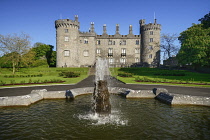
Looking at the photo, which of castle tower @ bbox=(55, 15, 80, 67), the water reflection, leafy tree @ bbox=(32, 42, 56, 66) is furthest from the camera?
leafy tree @ bbox=(32, 42, 56, 66)

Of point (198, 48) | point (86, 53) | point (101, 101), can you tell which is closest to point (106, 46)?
point (86, 53)

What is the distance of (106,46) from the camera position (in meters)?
52.6

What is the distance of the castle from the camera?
154 feet

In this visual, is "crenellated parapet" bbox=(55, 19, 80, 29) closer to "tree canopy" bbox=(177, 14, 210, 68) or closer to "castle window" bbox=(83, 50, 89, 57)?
"castle window" bbox=(83, 50, 89, 57)

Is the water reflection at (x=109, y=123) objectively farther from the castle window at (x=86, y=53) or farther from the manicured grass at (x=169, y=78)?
the castle window at (x=86, y=53)

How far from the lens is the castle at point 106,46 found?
46.8 metres

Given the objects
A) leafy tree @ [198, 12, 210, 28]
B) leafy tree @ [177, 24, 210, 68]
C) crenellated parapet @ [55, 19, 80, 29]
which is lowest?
leafy tree @ [177, 24, 210, 68]

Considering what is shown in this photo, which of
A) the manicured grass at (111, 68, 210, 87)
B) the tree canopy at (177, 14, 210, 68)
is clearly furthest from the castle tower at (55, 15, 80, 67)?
the tree canopy at (177, 14, 210, 68)

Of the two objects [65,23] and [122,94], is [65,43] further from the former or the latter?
[122,94]

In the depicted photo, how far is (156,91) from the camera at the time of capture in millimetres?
11070

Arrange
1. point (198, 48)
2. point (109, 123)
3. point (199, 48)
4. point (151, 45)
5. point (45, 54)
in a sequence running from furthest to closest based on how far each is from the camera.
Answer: point (45, 54) < point (151, 45) < point (198, 48) < point (199, 48) < point (109, 123)

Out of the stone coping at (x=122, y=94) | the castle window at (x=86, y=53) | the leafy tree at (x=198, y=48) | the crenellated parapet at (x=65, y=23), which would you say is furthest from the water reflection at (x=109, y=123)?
the crenellated parapet at (x=65, y=23)

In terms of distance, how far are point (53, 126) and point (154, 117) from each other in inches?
195

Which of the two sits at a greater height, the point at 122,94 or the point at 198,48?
the point at 198,48
